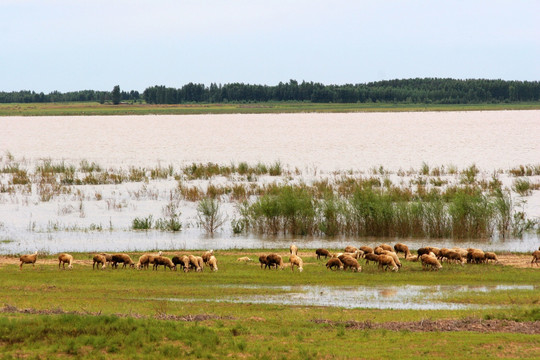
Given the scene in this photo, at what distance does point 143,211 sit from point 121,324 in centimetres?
2939

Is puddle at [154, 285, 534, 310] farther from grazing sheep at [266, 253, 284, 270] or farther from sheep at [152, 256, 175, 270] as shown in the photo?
sheep at [152, 256, 175, 270]

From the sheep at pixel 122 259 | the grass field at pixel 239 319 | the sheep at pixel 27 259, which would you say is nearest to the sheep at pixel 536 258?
the grass field at pixel 239 319

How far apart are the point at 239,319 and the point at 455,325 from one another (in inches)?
186

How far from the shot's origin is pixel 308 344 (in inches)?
585

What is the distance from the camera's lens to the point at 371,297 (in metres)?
20.5

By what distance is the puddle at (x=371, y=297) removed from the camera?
19.4m

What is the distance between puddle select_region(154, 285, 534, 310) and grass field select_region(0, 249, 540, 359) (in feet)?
1.74

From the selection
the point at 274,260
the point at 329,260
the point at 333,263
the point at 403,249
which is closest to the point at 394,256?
the point at 333,263

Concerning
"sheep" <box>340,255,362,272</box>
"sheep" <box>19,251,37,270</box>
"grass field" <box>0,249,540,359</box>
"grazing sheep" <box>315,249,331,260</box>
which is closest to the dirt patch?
"grass field" <box>0,249,540,359</box>

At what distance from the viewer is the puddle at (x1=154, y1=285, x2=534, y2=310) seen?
1941 centimetres

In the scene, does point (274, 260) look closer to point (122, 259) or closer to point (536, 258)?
point (122, 259)

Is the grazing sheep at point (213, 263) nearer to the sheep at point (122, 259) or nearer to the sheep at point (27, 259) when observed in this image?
the sheep at point (122, 259)

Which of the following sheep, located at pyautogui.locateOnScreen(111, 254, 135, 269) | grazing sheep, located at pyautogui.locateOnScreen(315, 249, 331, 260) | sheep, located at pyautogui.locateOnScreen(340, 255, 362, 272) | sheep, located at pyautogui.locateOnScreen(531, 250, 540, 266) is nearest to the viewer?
sheep, located at pyautogui.locateOnScreen(340, 255, 362, 272)

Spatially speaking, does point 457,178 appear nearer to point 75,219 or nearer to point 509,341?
point 75,219
